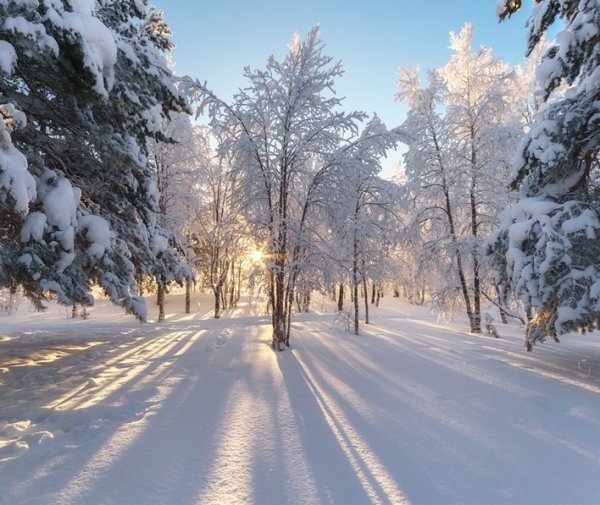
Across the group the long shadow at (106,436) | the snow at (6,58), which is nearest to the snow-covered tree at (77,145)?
the snow at (6,58)

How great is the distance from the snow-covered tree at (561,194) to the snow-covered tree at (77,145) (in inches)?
237

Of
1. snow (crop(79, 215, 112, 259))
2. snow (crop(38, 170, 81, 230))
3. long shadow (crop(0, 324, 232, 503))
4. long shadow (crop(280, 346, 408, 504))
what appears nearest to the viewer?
long shadow (crop(280, 346, 408, 504))

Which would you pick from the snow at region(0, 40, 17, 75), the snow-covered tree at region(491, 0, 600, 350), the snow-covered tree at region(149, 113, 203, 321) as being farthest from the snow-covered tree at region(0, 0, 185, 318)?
the snow-covered tree at region(149, 113, 203, 321)

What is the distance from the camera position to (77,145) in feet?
20.8

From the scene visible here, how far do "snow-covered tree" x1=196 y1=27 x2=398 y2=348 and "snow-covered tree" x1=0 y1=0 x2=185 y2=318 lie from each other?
2112mm

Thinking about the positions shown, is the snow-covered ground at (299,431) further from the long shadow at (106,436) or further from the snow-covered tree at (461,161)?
the snow-covered tree at (461,161)

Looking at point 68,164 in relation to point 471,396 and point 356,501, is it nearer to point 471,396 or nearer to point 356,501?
point 356,501

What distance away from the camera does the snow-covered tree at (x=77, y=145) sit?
3969 mm

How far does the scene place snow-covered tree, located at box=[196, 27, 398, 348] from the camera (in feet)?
27.8

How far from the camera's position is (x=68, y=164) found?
6414 millimetres

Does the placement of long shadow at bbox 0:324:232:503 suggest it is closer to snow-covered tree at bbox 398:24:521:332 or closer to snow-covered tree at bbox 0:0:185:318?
snow-covered tree at bbox 0:0:185:318

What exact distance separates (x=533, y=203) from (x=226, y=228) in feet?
20.8

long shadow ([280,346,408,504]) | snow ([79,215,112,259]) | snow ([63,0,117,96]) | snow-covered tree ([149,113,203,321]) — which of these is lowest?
long shadow ([280,346,408,504])

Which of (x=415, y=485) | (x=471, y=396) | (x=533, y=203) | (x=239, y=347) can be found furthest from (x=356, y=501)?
(x=239, y=347)
